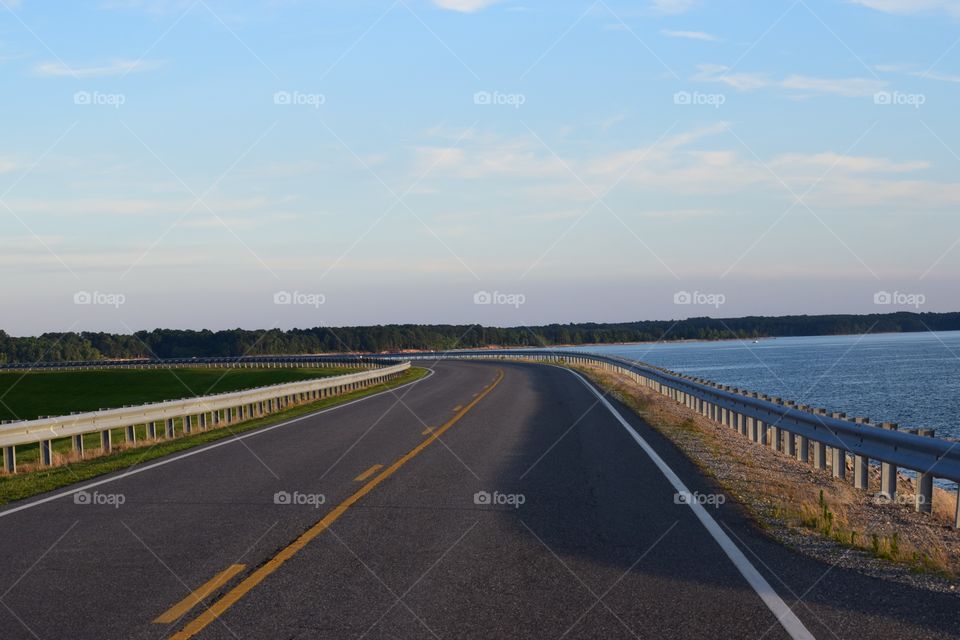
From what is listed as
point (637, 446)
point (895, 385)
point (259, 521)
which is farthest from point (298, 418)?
point (895, 385)

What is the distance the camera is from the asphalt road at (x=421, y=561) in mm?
6109

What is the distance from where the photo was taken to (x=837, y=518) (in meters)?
9.61

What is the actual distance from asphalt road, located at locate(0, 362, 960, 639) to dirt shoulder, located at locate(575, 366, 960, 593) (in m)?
0.38

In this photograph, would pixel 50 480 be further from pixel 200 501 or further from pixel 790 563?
pixel 790 563

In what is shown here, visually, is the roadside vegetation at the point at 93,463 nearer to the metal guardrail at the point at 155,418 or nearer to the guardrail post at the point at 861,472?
the metal guardrail at the point at 155,418

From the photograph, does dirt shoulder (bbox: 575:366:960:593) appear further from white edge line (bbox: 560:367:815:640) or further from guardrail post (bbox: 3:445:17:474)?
guardrail post (bbox: 3:445:17:474)

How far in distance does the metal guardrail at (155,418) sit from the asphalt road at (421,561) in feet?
7.25

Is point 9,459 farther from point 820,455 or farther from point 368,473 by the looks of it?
point 820,455

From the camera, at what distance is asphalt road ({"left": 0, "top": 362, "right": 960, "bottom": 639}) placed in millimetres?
6109

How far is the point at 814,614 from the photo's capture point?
20.3ft

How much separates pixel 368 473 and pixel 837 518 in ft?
20.0

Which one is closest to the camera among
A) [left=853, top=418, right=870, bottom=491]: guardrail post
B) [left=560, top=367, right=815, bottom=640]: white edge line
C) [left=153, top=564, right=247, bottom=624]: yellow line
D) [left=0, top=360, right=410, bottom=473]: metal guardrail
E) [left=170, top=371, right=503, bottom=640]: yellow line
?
[left=560, top=367, right=815, bottom=640]: white edge line

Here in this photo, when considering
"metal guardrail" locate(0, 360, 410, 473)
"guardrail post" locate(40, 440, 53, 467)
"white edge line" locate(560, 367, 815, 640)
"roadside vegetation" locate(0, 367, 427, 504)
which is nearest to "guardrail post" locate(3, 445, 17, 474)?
"metal guardrail" locate(0, 360, 410, 473)

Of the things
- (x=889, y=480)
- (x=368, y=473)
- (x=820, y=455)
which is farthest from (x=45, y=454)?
(x=889, y=480)
